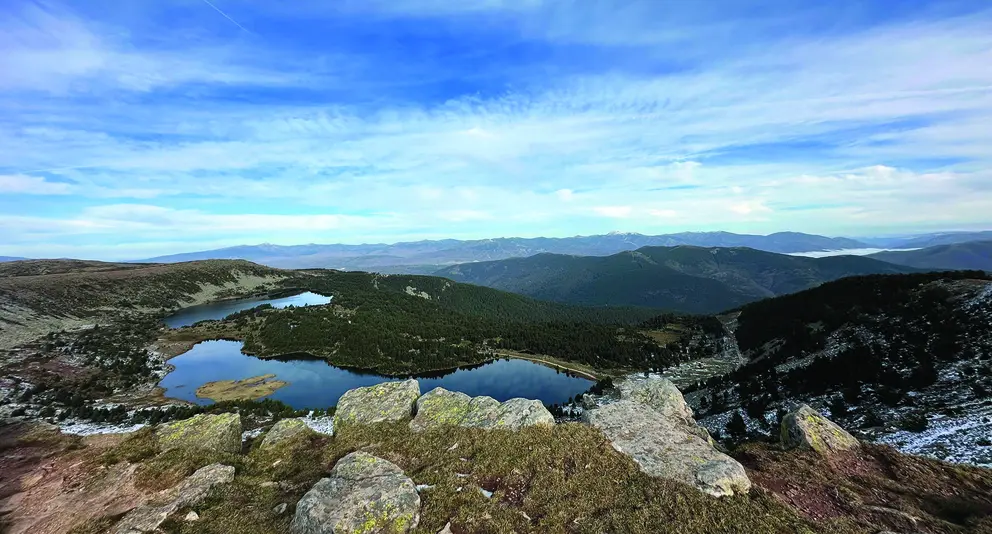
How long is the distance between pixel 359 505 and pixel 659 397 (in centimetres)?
Result: 2038

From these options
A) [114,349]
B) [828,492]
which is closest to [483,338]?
[114,349]

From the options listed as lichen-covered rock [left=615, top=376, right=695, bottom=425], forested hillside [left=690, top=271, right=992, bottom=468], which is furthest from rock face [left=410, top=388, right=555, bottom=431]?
forested hillside [left=690, top=271, right=992, bottom=468]

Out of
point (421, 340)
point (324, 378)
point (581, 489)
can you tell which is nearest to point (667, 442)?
point (581, 489)

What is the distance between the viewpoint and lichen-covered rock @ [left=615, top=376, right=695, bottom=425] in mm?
24923

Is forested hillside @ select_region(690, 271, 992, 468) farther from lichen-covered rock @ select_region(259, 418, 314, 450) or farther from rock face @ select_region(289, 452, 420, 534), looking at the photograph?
lichen-covered rock @ select_region(259, 418, 314, 450)

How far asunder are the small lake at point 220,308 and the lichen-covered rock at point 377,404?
130229 millimetres

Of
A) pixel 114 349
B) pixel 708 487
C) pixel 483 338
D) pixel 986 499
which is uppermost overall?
pixel 708 487

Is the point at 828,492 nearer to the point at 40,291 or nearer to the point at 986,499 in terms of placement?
the point at 986,499

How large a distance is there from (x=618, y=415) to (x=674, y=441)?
3.25 m

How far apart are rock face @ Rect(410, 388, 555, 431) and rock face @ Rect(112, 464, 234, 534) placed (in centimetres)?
951

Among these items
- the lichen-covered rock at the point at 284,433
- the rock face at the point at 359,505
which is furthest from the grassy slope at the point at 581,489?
the lichen-covered rock at the point at 284,433

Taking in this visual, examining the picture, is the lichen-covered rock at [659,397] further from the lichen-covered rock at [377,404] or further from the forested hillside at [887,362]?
the lichen-covered rock at [377,404]

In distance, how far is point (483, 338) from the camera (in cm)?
12656

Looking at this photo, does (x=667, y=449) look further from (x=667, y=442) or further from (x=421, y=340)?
(x=421, y=340)
